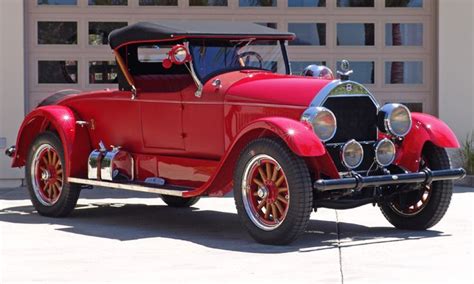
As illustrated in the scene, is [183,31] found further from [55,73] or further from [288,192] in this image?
[55,73]

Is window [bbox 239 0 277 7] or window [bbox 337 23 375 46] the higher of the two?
window [bbox 239 0 277 7]

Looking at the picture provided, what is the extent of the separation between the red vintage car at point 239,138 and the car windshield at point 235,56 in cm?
1

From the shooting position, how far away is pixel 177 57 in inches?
347

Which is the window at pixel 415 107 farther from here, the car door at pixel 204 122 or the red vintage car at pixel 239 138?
the car door at pixel 204 122

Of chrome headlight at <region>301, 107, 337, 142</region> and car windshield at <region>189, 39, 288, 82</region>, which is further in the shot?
car windshield at <region>189, 39, 288, 82</region>

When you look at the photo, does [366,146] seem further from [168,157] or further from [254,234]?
[168,157]

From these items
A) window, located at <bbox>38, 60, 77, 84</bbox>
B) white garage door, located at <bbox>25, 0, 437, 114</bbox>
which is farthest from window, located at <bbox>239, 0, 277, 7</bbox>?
window, located at <bbox>38, 60, 77, 84</bbox>

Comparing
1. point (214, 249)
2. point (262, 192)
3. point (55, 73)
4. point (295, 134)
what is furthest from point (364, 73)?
point (214, 249)

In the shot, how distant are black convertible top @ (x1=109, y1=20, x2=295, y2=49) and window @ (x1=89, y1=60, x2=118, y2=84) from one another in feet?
10.7

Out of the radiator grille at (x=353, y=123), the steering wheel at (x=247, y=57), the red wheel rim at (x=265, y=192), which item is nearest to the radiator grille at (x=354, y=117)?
the radiator grille at (x=353, y=123)

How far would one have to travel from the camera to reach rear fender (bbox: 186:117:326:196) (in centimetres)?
750

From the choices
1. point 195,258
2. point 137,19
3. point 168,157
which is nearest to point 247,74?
point 168,157

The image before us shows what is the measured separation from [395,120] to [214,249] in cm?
188

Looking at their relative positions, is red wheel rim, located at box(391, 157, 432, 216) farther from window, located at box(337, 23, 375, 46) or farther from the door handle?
window, located at box(337, 23, 375, 46)
